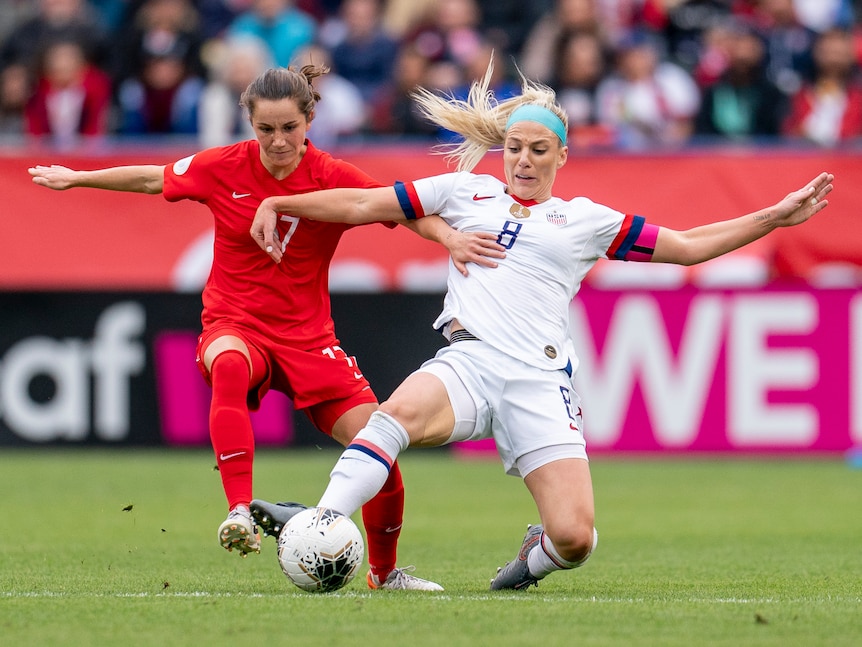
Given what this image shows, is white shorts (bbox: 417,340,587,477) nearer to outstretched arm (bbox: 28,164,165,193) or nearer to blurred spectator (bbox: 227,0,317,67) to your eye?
Result: outstretched arm (bbox: 28,164,165,193)

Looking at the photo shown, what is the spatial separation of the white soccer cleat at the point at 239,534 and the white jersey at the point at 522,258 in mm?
1210

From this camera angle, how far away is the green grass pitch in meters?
5.25

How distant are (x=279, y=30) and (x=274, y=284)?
8.74 metres

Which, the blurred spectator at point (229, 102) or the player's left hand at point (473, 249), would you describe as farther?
the blurred spectator at point (229, 102)

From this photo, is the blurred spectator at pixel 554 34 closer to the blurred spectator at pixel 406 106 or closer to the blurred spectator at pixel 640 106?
the blurred spectator at pixel 640 106

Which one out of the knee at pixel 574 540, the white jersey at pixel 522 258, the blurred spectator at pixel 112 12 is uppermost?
the blurred spectator at pixel 112 12

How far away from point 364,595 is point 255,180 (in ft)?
6.32

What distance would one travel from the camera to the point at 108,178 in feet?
22.0

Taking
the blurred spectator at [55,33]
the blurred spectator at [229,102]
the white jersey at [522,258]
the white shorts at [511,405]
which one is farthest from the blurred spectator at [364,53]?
the white shorts at [511,405]

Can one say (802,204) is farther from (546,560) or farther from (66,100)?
(66,100)

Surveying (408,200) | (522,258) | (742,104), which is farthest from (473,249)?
(742,104)

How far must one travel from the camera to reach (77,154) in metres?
13.1

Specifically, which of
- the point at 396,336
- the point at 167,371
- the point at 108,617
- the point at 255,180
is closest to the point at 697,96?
the point at 396,336

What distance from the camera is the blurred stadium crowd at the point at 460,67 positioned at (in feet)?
46.4
